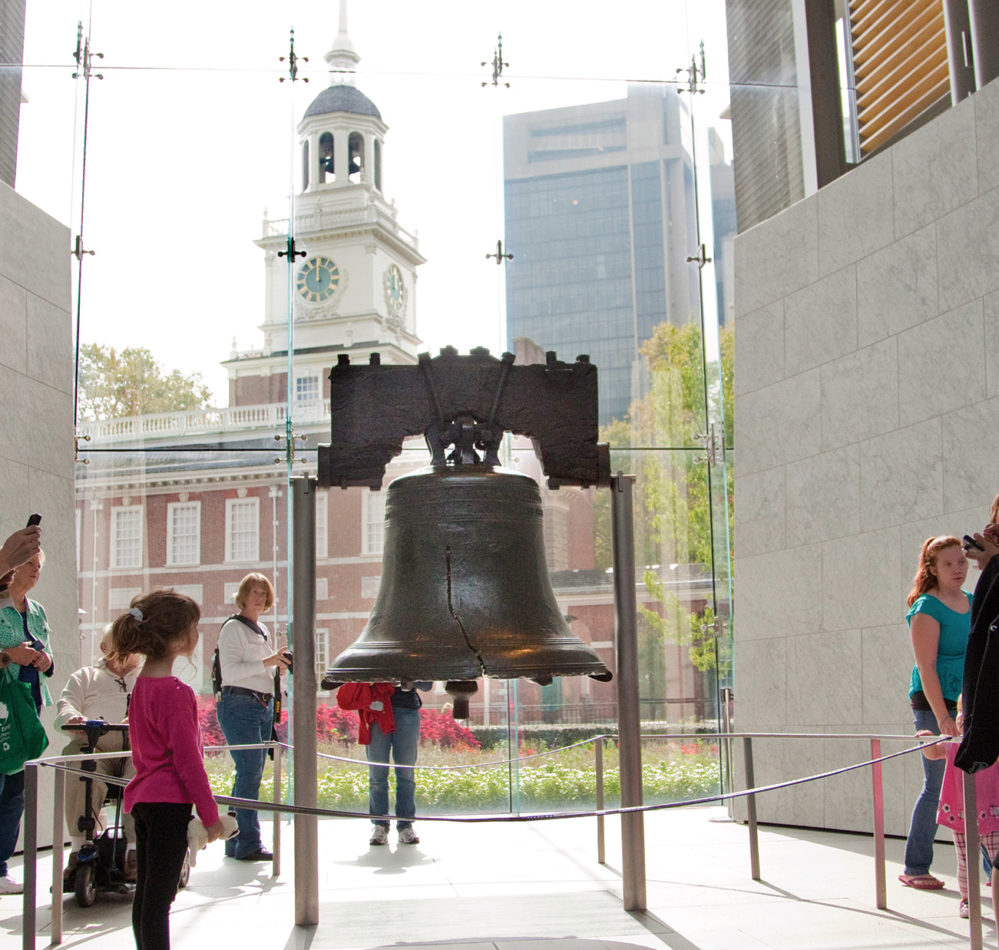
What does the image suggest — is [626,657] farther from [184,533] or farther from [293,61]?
[293,61]

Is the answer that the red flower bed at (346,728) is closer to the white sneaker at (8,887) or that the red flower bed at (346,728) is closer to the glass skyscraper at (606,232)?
the glass skyscraper at (606,232)

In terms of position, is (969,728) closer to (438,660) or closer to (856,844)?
(438,660)

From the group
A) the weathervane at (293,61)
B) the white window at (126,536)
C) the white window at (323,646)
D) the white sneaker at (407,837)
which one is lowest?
the white sneaker at (407,837)

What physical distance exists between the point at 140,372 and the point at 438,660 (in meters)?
5.50

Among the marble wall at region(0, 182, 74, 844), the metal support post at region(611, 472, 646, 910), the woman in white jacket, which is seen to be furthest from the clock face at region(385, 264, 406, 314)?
the metal support post at region(611, 472, 646, 910)

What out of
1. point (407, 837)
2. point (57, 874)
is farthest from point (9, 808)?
point (407, 837)

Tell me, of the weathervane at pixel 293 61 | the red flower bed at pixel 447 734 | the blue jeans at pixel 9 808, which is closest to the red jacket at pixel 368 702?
the blue jeans at pixel 9 808

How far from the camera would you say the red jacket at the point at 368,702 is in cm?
602

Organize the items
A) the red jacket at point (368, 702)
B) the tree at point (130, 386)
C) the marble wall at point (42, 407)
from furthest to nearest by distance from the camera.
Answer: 1. the tree at point (130, 386)
2. the marble wall at point (42, 407)
3. the red jacket at point (368, 702)

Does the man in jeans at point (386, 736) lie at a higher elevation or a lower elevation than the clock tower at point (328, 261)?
lower

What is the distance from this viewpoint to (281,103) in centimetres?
848

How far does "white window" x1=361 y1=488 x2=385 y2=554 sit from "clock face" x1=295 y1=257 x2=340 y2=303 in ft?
4.67

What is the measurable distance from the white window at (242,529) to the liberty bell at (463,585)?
179 inches

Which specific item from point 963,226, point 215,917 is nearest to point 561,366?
point 215,917
